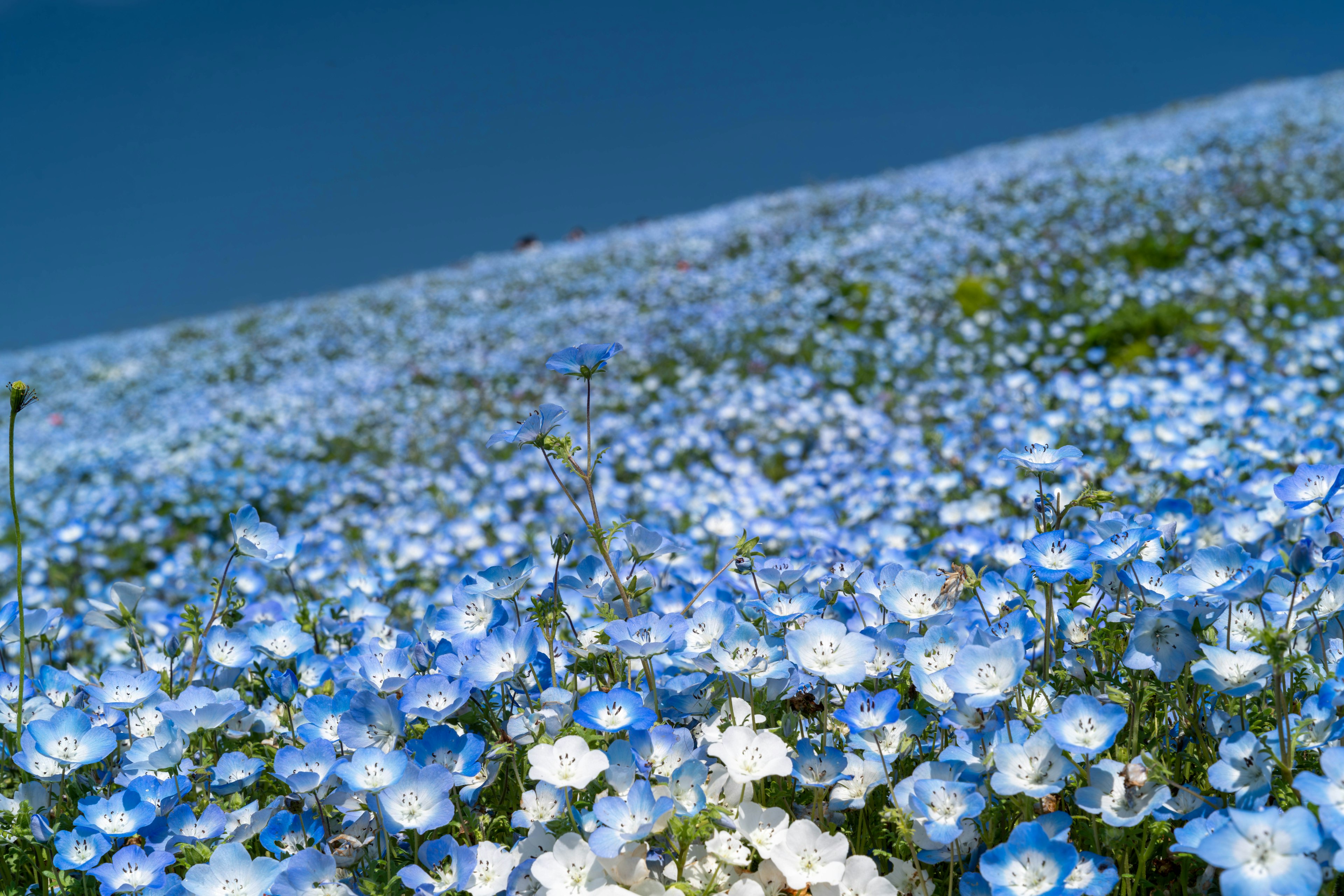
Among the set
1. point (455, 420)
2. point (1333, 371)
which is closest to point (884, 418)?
point (1333, 371)

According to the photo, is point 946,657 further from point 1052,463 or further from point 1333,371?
point 1333,371

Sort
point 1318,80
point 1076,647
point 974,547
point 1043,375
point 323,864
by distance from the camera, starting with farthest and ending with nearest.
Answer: point 1318,80, point 1043,375, point 974,547, point 1076,647, point 323,864

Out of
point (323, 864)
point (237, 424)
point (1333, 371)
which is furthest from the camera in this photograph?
point (237, 424)

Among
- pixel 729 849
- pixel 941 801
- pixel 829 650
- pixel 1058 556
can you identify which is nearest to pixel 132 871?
pixel 729 849

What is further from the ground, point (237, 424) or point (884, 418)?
point (237, 424)

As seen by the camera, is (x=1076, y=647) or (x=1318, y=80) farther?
(x=1318, y=80)

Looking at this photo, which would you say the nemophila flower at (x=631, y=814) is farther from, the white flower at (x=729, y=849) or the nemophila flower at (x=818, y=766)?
the nemophila flower at (x=818, y=766)

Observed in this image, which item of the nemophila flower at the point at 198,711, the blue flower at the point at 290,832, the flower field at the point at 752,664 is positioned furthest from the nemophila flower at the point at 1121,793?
the nemophila flower at the point at 198,711

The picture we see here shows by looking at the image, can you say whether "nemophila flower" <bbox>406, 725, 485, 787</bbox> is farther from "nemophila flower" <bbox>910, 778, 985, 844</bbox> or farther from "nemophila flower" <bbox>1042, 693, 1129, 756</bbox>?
"nemophila flower" <bbox>1042, 693, 1129, 756</bbox>
